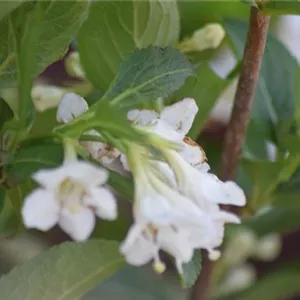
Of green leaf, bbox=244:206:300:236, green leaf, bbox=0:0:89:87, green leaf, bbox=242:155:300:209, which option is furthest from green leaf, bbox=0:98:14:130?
green leaf, bbox=244:206:300:236

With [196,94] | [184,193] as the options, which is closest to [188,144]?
[184,193]

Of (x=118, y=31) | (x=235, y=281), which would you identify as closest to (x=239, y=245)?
(x=235, y=281)

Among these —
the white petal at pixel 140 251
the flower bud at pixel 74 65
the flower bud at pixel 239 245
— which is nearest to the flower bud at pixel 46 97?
the flower bud at pixel 74 65

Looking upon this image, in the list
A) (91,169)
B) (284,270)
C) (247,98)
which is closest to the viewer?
(91,169)

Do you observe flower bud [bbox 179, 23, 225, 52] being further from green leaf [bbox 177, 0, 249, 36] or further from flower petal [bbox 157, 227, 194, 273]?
flower petal [bbox 157, 227, 194, 273]

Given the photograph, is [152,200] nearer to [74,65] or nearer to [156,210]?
[156,210]

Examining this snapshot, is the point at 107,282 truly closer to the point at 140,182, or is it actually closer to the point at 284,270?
the point at 284,270
